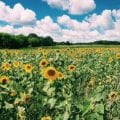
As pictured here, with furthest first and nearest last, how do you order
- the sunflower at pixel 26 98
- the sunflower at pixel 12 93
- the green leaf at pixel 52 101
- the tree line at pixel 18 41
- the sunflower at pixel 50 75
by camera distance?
the tree line at pixel 18 41
the sunflower at pixel 50 75
the sunflower at pixel 12 93
the sunflower at pixel 26 98
the green leaf at pixel 52 101

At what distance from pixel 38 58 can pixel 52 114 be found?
437 cm

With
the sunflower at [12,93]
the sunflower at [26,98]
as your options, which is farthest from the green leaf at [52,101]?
the sunflower at [12,93]

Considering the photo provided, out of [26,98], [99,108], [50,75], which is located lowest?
[26,98]

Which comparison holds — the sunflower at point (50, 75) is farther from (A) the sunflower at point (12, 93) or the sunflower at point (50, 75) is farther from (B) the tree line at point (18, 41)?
(B) the tree line at point (18, 41)

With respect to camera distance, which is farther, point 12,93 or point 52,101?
point 12,93

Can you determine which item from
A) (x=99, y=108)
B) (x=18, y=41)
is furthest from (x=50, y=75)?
(x=18, y=41)

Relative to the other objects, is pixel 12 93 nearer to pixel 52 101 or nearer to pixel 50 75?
pixel 50 75

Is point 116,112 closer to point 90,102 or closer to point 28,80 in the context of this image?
point 90,102

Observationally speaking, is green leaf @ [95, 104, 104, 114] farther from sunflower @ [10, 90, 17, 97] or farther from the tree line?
the tree line

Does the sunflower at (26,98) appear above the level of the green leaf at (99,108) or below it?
below

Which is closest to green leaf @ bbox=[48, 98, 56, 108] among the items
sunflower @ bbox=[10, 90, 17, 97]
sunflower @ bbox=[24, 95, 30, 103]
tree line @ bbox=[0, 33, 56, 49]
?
sunflower @ bbox=[24, 95, 30, 103]

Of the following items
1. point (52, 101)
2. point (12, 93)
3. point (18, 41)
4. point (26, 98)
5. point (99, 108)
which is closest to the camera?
point (99, 108)

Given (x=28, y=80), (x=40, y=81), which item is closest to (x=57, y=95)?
(x=40, y=81)

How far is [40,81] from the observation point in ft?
19.9
